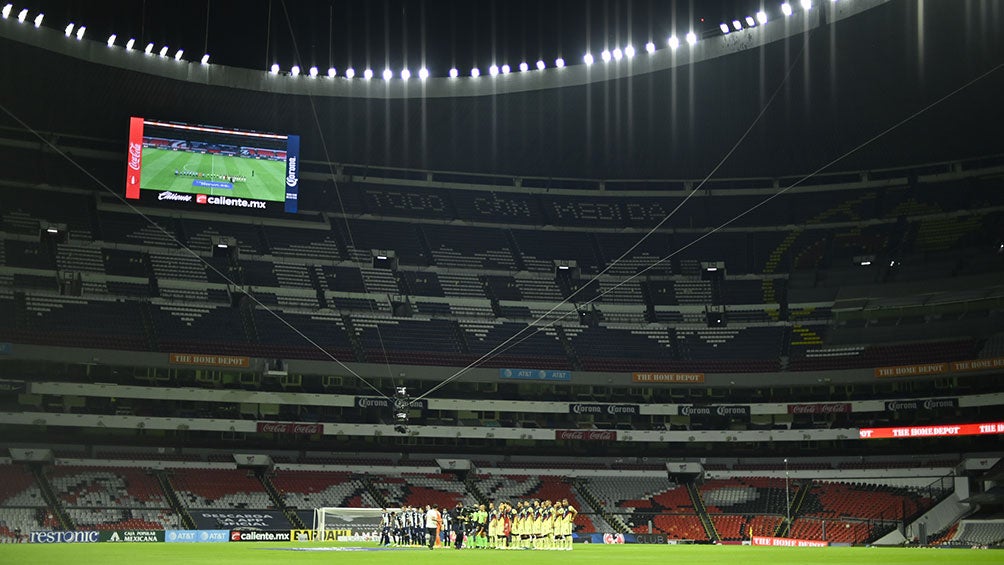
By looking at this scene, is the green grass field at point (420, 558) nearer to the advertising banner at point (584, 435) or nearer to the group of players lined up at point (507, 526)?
the group of players lined up at point (507, 526)

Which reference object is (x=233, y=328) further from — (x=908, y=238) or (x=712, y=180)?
(x=908, y=238)

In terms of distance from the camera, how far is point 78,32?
52562mm

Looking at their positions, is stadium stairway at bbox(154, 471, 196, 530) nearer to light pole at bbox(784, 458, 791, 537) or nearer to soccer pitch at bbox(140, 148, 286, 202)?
soccer pitch at bbox(140, 148, 286, 202)

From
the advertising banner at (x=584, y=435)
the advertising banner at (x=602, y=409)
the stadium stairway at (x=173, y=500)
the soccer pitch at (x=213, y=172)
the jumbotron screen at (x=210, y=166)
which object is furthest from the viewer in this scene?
the advertising banner at (x=602, y=409)

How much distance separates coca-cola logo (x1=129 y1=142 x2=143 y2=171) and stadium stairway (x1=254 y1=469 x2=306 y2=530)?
19.8 metres

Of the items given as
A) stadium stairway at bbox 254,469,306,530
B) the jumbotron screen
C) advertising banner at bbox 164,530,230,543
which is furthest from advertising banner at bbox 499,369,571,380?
advertising banner at bbox 164,530,230,543

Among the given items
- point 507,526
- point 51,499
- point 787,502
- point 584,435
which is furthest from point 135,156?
point 787,502

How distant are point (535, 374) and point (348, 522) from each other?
22317mm

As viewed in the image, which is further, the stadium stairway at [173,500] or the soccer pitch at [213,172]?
the soccer pitch at [213,172]

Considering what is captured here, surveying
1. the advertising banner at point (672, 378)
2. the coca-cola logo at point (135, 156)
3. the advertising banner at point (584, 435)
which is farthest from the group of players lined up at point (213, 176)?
→ the advertising banner at point (672, 378)

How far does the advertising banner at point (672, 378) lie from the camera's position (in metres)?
65.1

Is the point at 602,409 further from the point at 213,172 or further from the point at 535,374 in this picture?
the point at 213,172

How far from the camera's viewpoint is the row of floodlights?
49750 millimetres

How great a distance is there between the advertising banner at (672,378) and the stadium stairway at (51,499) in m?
35.0
